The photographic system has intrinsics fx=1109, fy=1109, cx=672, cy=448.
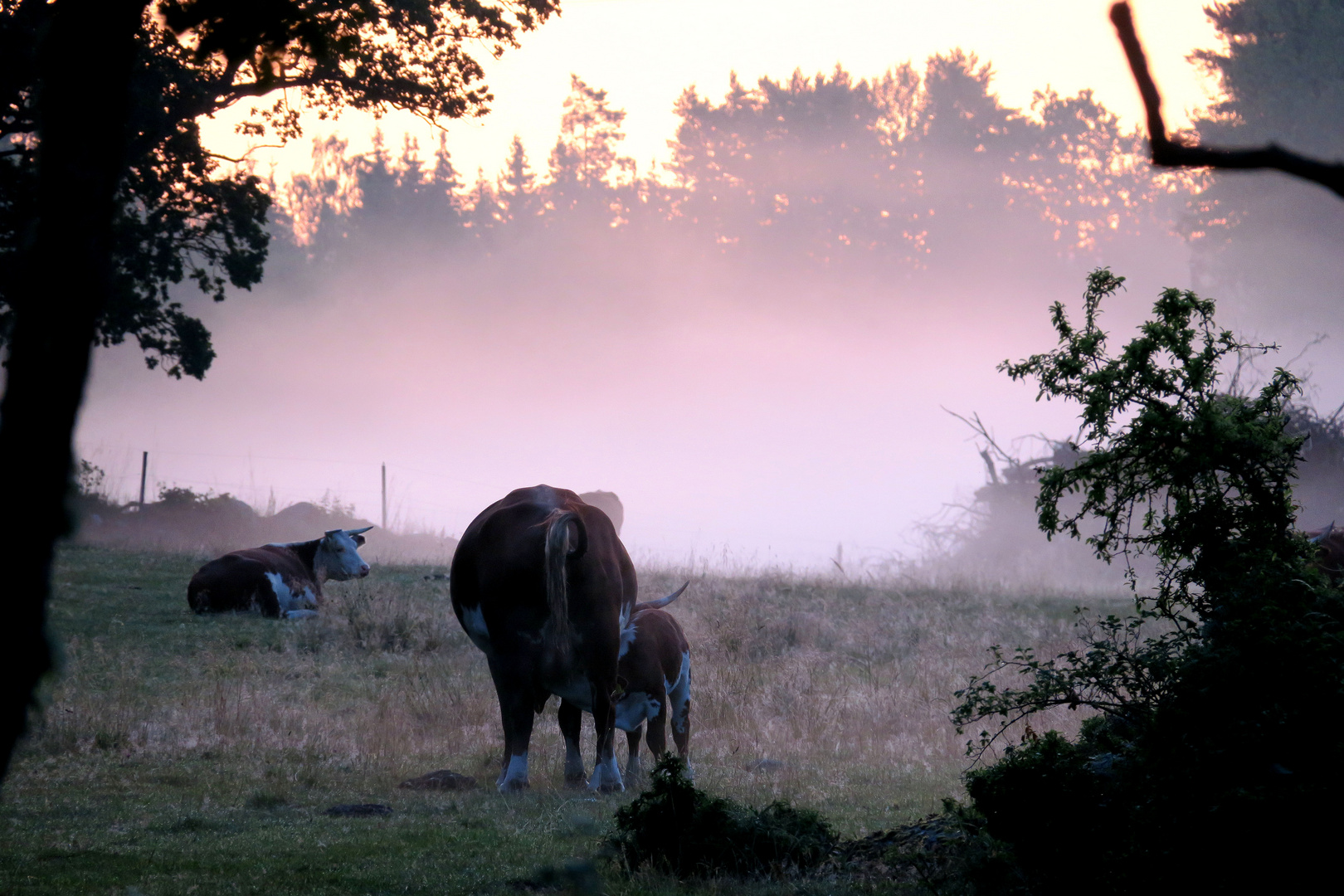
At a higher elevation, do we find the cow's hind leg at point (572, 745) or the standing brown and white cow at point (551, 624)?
the standing brown and white cow at point (551, 624)

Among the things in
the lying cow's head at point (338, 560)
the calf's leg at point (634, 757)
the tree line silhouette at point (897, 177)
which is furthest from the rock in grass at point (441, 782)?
the tree line silhouette at point (897, 177)

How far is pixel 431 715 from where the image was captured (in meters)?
10.6

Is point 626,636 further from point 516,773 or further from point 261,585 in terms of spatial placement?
point 261,585

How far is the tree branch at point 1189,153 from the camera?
1.77 m

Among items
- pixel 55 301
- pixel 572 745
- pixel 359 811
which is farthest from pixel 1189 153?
pixel 572 745

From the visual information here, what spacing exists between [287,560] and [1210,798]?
14889mm

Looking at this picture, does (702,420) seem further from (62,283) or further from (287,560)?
(62,283)

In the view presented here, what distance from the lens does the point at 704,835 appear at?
17.8ft

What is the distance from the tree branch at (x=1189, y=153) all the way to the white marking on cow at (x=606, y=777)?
648 centimetres

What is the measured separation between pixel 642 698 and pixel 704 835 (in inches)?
110

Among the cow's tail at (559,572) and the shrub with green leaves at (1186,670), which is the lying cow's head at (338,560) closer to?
the cow's tail at (559,572)

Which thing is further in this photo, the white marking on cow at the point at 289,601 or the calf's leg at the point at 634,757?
the white marking on cow at the point at 289,601

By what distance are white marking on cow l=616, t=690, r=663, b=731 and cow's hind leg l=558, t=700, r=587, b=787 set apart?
309 millimetres

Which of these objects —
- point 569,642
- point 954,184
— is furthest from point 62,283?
point 954,184
